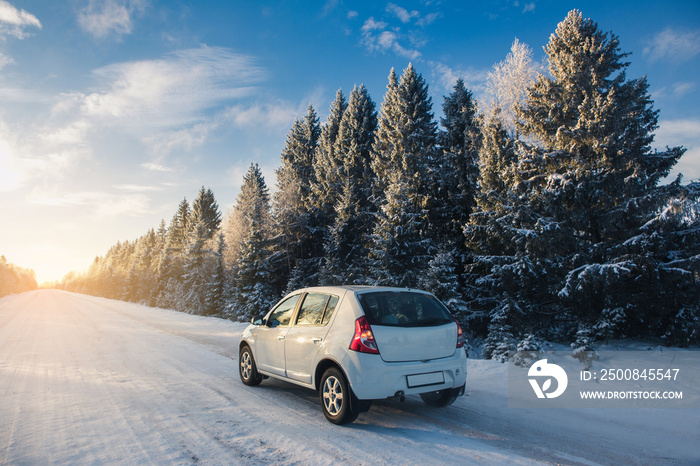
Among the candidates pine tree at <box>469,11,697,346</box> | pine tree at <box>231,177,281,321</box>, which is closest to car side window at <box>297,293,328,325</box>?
pine tree at <box>469,11,697,346</box>

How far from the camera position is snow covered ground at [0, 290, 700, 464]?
3.80 meters

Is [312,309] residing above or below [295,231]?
below

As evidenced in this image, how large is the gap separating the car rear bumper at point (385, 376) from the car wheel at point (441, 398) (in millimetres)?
573

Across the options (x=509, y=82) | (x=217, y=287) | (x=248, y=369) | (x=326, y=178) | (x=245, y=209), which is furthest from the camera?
(x=245, y=209)

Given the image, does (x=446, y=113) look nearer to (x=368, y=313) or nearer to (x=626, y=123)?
(x=626, y=123)

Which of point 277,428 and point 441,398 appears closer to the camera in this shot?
point 277,428

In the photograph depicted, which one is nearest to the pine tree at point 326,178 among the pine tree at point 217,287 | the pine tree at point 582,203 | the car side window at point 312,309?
the pine tree at point 217,287

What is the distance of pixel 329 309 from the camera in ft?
17.1

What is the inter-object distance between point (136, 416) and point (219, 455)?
193 cm

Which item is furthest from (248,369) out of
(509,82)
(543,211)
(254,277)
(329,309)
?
(254,277)

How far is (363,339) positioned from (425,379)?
0.93 meters

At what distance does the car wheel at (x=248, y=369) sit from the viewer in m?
6.64

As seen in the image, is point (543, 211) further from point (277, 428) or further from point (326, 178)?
point (326, 178)

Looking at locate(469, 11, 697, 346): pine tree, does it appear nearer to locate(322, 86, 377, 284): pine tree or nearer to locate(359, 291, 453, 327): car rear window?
locate(359, 291, 453, 327): car rear window
